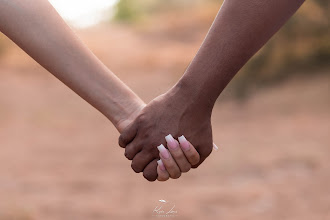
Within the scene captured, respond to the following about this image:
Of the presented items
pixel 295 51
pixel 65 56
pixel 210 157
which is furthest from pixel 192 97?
pixel 295 51

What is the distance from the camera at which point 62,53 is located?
1.75m

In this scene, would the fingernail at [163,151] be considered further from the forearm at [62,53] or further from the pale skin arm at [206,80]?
the forearm at [62,53]

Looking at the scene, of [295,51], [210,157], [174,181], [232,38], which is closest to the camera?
[232,38]

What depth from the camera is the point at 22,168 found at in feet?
15.3

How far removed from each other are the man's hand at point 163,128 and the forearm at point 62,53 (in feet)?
0.27

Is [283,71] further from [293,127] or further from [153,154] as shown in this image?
[153,154]

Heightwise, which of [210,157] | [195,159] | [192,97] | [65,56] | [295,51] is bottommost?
[195,159]

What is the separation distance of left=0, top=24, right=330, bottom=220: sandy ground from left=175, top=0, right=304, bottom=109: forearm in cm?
148

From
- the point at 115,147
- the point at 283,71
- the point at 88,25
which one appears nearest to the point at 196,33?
the point at 88,25

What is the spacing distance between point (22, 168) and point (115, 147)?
1004 mm

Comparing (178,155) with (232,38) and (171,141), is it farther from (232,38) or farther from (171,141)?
(232,38)

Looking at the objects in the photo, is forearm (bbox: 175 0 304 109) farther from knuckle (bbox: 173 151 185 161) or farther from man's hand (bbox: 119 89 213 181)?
knuckle (bbox: 173 151 185 161)

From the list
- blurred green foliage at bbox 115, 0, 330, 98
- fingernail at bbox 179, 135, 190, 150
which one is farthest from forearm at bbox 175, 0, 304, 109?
blurred green foliage at bbox 115, 0, 330, 98

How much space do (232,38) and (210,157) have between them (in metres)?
3.13
